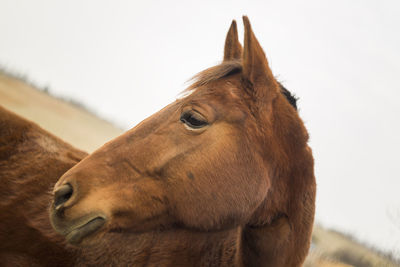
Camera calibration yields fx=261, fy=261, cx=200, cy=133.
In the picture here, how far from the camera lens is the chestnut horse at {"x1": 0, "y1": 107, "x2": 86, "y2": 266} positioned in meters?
1.90

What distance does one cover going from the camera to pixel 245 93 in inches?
70.9

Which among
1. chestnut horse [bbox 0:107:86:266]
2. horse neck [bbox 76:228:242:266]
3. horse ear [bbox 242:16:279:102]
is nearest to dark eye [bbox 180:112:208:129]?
horse ear [bbox 242:16:279:102]

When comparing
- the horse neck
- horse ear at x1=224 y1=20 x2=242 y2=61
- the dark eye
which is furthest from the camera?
horse ear at x1=224 y1=20 x2=242 y2=61

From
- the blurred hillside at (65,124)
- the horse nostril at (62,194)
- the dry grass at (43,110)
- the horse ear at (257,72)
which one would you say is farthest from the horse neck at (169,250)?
the dry grass at (43,110)

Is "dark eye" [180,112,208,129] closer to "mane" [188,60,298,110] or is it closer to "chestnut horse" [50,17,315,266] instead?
"chestnut horse" [50,17,315,266]

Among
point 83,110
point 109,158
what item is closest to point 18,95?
point 83,110

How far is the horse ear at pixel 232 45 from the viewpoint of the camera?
7.34 feet

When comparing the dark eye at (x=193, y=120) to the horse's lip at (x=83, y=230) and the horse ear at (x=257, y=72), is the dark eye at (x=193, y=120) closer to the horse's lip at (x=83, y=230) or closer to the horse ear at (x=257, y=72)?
the horse ear at (x=257, y=72)

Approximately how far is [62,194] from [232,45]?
171cm

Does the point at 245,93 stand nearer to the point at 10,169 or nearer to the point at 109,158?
the point at 109,158

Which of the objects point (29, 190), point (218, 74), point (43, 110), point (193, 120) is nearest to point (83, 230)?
point (193, 120)

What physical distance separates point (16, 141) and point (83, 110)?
98.0ft

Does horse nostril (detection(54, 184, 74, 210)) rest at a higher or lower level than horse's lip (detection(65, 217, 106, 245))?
higher

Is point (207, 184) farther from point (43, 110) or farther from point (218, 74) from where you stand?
point (43, 110)
